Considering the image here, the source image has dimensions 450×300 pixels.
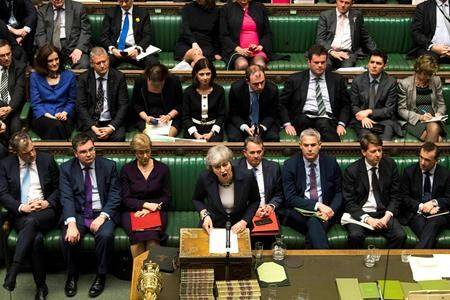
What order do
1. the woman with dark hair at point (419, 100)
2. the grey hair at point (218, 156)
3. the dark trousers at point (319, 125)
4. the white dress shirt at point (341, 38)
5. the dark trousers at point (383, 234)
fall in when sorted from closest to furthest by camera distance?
the grey hair at point (218, 156) < the dark trousers at point (383, 234) < the dark trousers at point (319, 125) < the woman with dark hair at point (419, 100) < the white dress shirt at point (341, 38)

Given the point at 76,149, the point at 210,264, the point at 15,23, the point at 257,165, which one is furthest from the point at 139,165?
the point at 15,23

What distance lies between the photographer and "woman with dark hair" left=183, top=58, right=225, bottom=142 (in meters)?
5.34

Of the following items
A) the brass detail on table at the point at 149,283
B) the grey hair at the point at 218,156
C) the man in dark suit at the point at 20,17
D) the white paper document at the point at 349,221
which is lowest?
the white paper document at the point at 349,221

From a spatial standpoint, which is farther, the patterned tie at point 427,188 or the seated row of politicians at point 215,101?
the seated row of politicians at point 215,101

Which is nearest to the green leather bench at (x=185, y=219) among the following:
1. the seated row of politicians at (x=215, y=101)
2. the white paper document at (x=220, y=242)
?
the seated row of politicians at (x=215, y=101)

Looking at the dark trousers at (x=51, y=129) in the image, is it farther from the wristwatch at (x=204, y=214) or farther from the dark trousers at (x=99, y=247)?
the wristwatch at (x=204, y=214)

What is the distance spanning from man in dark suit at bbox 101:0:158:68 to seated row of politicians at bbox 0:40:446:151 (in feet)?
2.06

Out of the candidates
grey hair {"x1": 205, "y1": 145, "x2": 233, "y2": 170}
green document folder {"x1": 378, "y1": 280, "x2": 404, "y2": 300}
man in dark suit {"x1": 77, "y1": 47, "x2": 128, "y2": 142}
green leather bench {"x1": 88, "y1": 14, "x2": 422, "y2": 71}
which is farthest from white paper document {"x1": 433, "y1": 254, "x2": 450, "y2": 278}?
green leather bench {"x1": 88, "y1": 14, "x2": 422, "y2": 71}

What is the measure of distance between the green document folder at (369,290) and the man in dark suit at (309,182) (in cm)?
95

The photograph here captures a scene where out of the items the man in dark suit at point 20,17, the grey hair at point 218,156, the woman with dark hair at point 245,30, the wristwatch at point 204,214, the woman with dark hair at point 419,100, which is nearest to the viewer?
the grey hair at point 218,156

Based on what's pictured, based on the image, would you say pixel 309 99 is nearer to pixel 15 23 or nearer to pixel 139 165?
pixel 139 165

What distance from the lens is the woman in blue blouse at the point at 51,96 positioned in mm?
5375

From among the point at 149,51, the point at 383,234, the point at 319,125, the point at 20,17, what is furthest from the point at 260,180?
the point at 20,17

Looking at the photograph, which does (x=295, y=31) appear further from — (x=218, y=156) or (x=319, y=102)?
(x=218, y=156)
